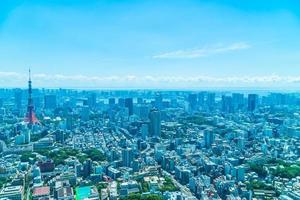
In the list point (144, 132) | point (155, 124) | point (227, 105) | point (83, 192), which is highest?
point (227, 105)

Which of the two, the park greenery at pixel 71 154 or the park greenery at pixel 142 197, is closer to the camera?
the park greenery at pixel 142 197

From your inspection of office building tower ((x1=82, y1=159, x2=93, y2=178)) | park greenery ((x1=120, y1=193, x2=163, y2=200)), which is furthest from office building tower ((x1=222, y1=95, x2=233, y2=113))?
park greenery ((x1=120, y1=193, x2=163, y2=200))

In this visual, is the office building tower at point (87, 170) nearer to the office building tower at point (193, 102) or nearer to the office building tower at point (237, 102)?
the office building tower at point (237, 102)

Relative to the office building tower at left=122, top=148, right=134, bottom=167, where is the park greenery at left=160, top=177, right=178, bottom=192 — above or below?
below

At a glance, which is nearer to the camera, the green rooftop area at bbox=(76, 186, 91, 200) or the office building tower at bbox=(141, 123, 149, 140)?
the green rooftop area at bbox=(76, 186, 91, 200)

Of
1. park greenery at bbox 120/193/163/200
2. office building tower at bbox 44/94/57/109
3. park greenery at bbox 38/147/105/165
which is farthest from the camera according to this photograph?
office building tower at bbox 44/94/57/109

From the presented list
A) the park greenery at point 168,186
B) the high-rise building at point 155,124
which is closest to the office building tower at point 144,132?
the high-rise building at point 155,124

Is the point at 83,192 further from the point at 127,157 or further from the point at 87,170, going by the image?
the point at 127,157

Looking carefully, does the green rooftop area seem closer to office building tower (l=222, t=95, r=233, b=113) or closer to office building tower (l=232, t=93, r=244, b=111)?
office building tower (l=222, t=95, r=233, b=113)

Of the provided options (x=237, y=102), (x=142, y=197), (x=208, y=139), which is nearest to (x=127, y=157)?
(x=142, y=197)

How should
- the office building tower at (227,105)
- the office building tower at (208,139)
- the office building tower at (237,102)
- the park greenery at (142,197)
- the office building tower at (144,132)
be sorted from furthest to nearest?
the office building tower at (237,102) < the office building tower at (227,105) < the office building tower at (144,132) < the office building tower at (208,139) < the park greenery at (142,197)

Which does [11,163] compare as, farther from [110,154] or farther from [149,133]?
[149,133]
